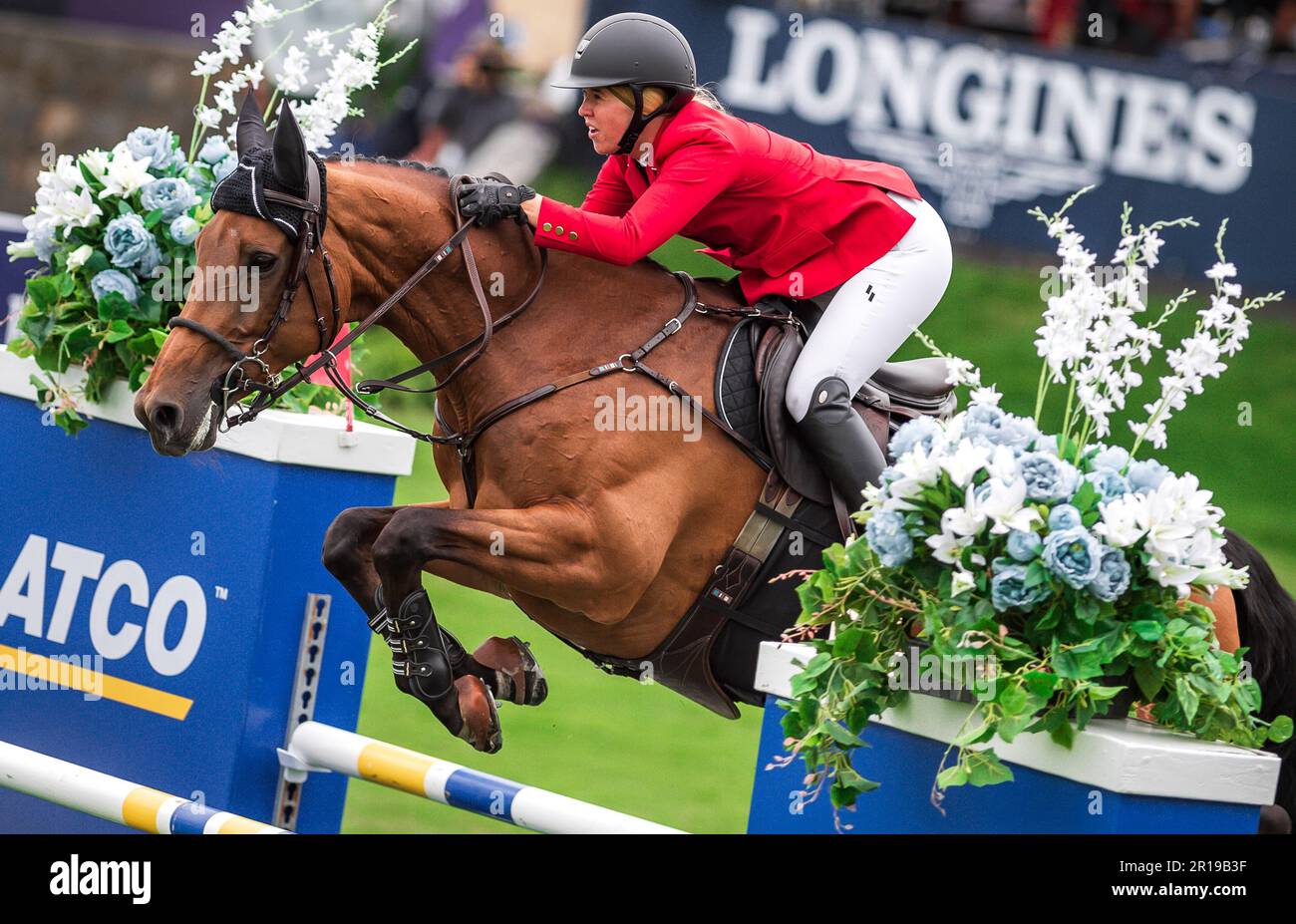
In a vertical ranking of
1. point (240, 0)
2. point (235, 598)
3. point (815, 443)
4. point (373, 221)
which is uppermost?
point (240, 0)

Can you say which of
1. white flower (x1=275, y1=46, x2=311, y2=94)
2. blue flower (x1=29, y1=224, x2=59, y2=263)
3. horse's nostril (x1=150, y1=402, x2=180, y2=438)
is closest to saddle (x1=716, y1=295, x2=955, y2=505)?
horse's nostril (x1=150, y1=402, x2=180, y2=438)

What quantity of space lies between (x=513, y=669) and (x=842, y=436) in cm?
91

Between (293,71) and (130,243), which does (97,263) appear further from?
(293,71)

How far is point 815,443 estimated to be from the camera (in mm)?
3684

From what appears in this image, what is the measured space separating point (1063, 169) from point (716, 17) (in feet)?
7.44

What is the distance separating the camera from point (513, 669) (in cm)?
391

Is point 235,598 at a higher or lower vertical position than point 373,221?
lower

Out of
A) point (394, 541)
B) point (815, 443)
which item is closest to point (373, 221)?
point (394, 541)

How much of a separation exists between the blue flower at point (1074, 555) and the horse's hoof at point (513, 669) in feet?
4.77

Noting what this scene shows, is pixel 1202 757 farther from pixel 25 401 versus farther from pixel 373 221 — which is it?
pixel 25 401

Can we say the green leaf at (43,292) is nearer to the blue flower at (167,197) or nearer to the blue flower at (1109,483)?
the blue flower at (167,197)

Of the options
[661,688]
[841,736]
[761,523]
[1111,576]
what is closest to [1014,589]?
[1111,576]

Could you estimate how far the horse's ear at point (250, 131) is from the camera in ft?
11.6

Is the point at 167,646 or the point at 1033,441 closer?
the point at 1033,441
